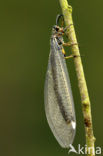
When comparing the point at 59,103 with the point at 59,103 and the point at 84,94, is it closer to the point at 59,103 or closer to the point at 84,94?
the point at 59,103

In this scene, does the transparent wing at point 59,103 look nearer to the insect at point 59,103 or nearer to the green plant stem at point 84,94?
the insect at point 59,103

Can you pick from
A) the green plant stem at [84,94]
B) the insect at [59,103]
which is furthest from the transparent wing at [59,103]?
the green plant stem at [84,94]

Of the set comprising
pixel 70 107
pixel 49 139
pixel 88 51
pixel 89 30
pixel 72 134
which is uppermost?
pixel 89 30

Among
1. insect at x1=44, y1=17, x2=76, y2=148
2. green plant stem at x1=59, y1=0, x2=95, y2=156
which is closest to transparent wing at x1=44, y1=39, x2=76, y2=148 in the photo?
insect at x1=44, y1=17, x2=76, y2=148

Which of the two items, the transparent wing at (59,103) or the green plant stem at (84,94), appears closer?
the green plant stem at (84,94)

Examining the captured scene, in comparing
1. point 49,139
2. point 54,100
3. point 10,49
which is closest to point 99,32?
point 10,49

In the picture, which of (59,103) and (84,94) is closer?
(84,94)

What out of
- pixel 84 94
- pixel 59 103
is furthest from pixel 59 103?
pixel 84 94

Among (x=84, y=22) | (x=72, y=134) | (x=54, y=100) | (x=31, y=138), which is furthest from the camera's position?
(x=84, y=22)

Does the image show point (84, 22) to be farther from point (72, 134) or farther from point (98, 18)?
point (72, 134)
